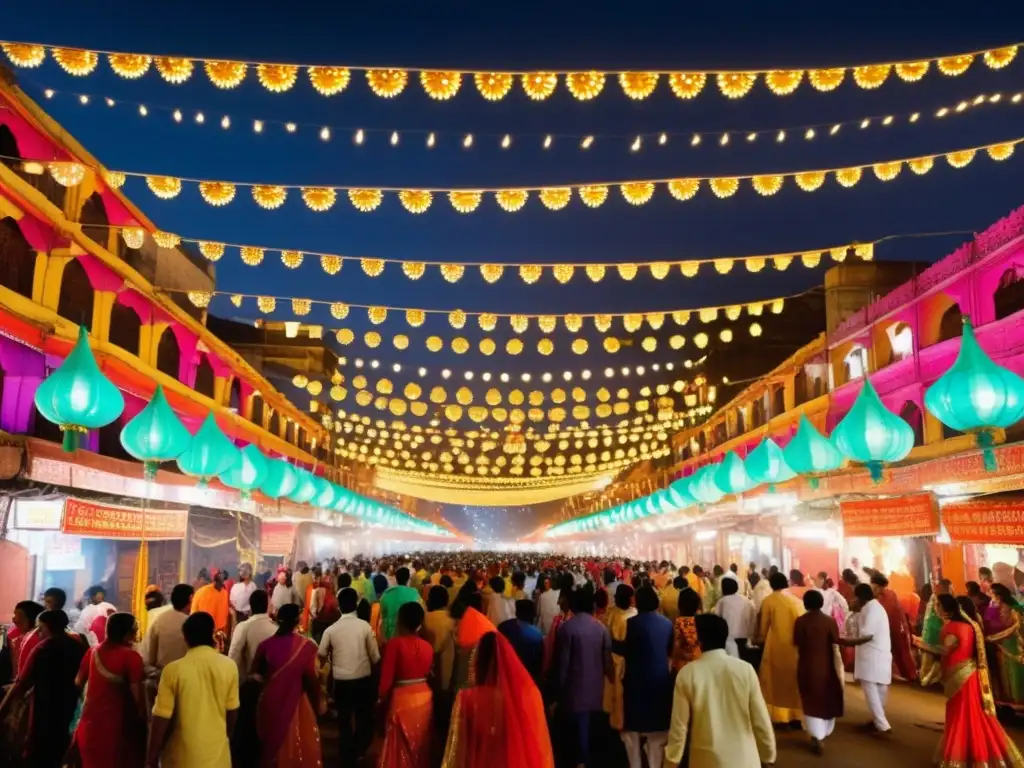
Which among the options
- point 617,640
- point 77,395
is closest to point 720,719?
point 617,640

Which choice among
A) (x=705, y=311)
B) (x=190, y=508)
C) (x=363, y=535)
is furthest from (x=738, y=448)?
(x=363, y=535)

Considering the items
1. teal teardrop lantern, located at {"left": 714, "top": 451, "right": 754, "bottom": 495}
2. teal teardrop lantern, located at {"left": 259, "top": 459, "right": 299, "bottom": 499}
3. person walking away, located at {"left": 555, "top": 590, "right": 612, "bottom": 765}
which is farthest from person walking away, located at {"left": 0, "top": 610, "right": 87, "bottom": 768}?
teal teardrop lantern, located at {"left": 714, "top": 451, "right": 754, "bottom": 495}

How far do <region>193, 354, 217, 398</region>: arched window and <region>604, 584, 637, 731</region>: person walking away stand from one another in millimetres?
17185

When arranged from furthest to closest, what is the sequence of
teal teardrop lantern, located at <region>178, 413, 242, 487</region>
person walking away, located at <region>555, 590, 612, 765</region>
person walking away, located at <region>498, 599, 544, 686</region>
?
teal teardrop lantern, located at <region>178, 413, 242, 487</region> < person walking away, located at <region>498, 599, 544, 686</region> < person walking away, located at <region>555, 590, 612, 765</region>

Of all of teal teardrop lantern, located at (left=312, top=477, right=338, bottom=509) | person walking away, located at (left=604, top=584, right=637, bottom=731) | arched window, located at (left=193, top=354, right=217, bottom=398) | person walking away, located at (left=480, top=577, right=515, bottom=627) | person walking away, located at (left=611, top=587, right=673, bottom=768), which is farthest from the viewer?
arched window, located at (left=193, top=354, right=217, bottom=398)

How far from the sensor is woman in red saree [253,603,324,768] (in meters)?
6.06

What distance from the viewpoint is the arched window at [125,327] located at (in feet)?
60.3

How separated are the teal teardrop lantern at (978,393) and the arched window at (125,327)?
15873 mm

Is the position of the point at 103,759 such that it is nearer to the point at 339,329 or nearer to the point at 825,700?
the point at 825,700

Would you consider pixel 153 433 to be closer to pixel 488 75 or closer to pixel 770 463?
pixel 488 75

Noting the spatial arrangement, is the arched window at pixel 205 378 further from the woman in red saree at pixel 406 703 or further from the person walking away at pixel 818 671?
the woman in red saree at pixel 406 703

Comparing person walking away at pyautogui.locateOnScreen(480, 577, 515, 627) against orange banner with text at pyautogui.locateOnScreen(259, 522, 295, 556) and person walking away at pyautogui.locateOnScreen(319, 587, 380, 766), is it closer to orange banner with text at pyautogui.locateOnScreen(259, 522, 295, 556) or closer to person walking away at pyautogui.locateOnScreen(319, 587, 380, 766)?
person walking away at pyautogui.locateOnScreen(319, 587, 380, 766)

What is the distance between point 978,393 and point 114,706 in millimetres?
7804

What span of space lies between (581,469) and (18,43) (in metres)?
27.4
